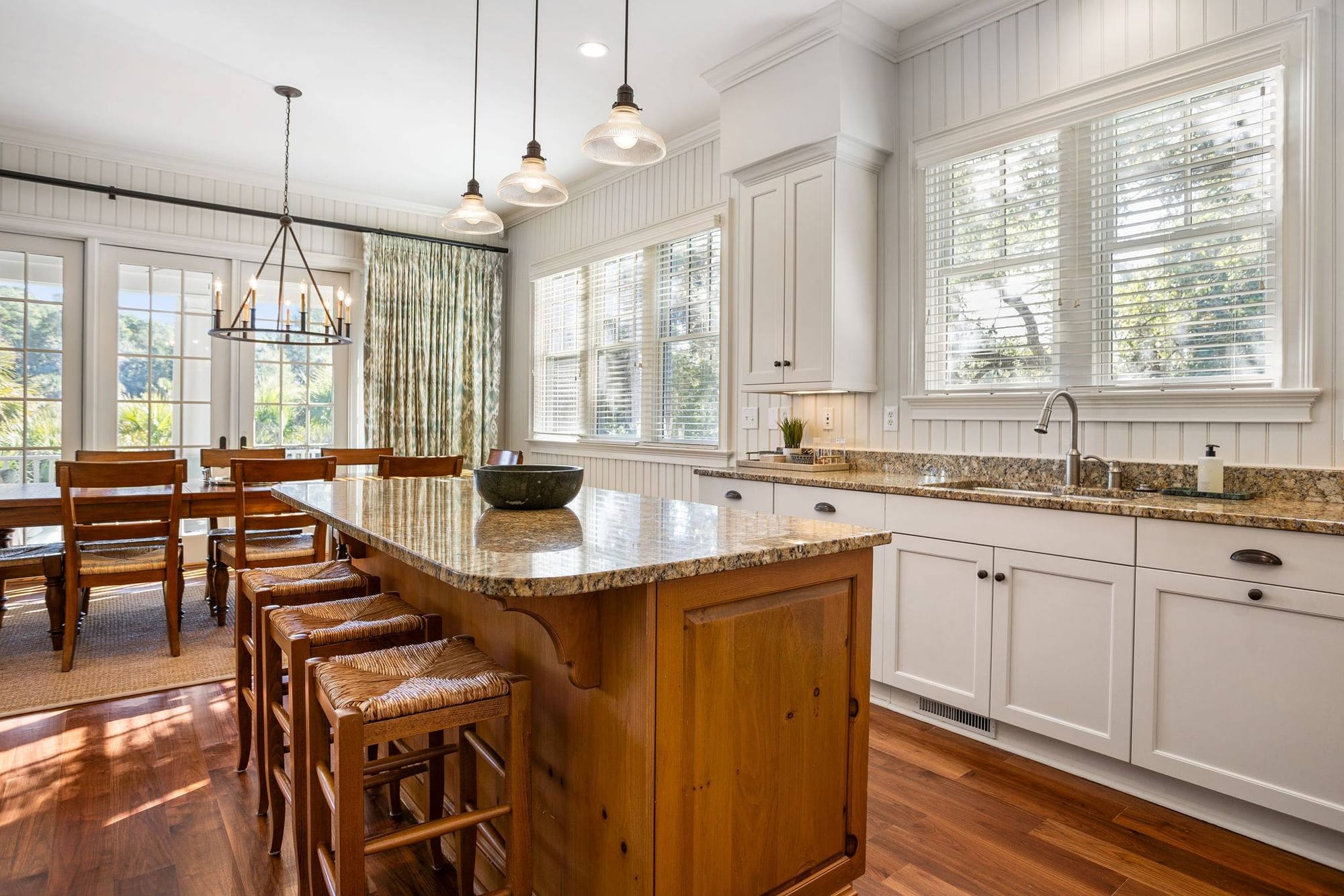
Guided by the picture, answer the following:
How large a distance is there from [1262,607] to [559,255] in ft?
15.6

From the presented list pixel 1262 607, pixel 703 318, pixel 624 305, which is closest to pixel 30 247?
pixel 624 305

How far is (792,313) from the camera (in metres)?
3.44

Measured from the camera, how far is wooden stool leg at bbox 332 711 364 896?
1.25m

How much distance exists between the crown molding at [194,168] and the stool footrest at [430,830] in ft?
17.1

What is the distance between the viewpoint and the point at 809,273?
3336 mm

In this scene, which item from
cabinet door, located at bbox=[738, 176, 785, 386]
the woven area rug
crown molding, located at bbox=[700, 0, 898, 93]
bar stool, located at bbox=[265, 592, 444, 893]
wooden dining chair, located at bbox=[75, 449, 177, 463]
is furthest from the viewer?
wooden dining chair, located at bbox=[75, 449, 177, 463]

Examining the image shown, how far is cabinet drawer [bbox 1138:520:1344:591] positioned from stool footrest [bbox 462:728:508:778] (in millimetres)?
1816

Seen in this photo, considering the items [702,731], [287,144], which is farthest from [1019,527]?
[287,144]

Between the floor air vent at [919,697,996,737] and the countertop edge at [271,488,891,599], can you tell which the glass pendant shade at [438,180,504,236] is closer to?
the countertop edge at [271,488,891,599]

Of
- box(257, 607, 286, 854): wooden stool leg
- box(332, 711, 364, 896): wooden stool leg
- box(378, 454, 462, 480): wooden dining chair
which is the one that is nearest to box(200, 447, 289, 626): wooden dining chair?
box(378, 454, 462, 480): wooden dining chair

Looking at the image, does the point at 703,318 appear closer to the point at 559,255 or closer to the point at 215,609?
the point at 559,255

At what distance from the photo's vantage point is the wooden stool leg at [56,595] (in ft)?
11.0

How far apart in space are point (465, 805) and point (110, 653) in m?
2.78

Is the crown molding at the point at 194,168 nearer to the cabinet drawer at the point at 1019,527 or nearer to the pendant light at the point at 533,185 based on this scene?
the pendant light at the point at 533,185
